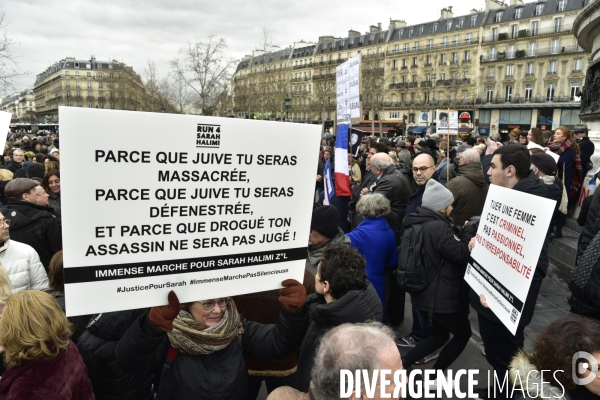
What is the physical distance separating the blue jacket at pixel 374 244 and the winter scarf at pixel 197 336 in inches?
76.2

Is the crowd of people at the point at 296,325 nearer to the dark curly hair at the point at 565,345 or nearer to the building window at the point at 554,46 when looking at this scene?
the dark curly hair at the point at 565,345

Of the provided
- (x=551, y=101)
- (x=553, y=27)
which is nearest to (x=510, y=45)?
(x=553, y=27)

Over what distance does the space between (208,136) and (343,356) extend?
979mm

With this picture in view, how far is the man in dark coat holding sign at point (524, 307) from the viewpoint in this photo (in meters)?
2.82

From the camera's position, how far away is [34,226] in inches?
146

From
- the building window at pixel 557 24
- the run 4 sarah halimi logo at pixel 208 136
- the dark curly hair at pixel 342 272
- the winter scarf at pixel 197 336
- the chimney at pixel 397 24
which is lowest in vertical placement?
the winter scarf at pixel 197 336

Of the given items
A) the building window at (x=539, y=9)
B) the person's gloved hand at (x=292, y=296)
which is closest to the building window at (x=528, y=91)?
the building window at (x=539, y=9)

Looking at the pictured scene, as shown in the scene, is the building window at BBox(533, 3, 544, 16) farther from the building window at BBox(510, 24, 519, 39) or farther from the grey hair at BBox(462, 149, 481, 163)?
the grey hair at BBox(462, 149, 481, 163)

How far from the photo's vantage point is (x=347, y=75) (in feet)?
22.2

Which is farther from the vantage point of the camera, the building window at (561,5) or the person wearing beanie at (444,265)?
the building window at (561,5)

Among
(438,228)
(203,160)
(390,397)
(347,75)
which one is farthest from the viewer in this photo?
(347,75)

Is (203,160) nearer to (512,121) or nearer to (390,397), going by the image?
(390,397)

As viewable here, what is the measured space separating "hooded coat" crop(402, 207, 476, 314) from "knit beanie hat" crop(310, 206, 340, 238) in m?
0.66

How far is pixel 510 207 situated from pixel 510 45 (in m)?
61.7
